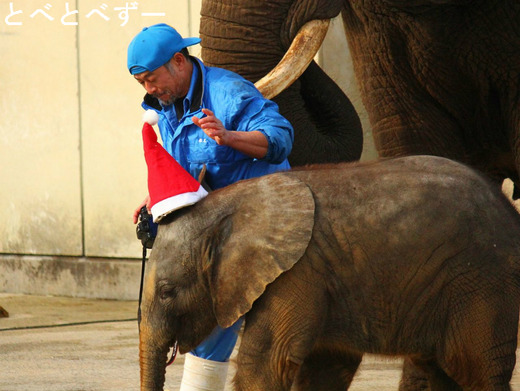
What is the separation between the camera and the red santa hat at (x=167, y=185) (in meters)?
3.94

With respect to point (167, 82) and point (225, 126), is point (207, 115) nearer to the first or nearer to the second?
point (225, 126)

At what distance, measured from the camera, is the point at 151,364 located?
3.97m

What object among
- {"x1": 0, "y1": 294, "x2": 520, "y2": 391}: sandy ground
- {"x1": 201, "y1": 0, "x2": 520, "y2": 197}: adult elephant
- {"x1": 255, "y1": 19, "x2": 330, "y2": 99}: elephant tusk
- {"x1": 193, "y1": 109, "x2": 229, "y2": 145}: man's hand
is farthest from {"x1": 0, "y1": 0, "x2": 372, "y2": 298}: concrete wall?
{"x1": 193, "y1": 109, "x2": 229, "y2": 145}: man's hand

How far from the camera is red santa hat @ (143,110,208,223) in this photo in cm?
394

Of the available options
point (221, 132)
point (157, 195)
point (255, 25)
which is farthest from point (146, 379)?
point (255, 25)

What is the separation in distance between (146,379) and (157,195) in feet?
2.01

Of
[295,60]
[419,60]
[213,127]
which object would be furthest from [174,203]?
[419,60]

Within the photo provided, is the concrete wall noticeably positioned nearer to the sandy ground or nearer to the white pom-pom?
the sandy ground

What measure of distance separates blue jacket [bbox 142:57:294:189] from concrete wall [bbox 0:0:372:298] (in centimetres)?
420

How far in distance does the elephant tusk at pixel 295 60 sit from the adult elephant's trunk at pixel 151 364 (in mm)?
1507

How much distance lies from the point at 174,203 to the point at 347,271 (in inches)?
23.9

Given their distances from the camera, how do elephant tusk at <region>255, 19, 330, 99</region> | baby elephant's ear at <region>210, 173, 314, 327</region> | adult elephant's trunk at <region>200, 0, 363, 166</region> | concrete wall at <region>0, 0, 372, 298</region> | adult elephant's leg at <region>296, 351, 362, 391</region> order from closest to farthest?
baby elephant's ear at <region>210, 173, 314, 327</region> → adult elephant's leg at <region>296, 351, 362, 391</region> → elephant tusk at <region>255, 19, 330, 99</region> → adult elephant's trunk at <region>200, 0, 363, 166</region> → concrete wall at <region>0, 0, 372, 298</region>

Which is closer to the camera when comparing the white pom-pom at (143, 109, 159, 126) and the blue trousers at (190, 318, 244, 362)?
the white pom-pom at (143, 109, 159, 126)

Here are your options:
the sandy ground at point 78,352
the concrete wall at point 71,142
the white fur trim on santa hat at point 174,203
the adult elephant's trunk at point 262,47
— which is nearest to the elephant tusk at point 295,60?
the adult elephant's trunk at point 262,47
